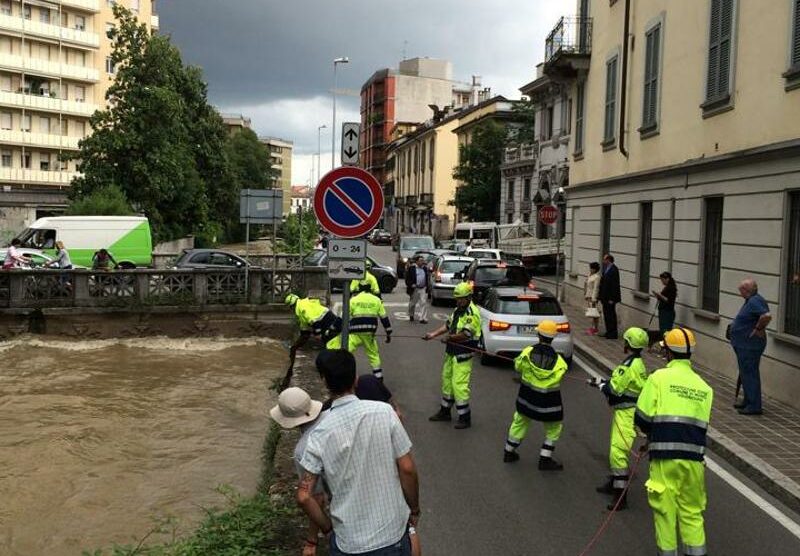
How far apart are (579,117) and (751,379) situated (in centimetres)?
1589

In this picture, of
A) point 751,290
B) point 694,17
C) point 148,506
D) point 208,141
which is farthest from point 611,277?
point 208,141

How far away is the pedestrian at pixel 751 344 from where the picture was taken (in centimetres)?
1011

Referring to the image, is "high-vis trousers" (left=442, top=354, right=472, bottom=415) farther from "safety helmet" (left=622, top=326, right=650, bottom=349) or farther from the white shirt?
the white shirt

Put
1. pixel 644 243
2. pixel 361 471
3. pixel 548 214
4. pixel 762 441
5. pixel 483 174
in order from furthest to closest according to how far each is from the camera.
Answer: pixel 483 174
pixel 548 214
pixel 644 243
pixel 762 441
pixel 361 471

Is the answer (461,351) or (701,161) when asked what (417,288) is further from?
(461,351)

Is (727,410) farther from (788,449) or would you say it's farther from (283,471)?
(283,471)

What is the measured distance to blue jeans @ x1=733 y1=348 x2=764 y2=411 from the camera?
33.2ft

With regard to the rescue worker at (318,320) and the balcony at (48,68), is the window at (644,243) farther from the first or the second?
the balcony at (48,68)

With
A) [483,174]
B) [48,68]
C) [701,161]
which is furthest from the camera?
[48,68]

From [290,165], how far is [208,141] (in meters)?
144

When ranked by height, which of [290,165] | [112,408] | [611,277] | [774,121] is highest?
[290,165]

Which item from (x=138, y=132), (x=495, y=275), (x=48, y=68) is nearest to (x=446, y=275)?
(x=495, y=275)

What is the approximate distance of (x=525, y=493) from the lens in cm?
709

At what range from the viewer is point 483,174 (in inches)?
2159
